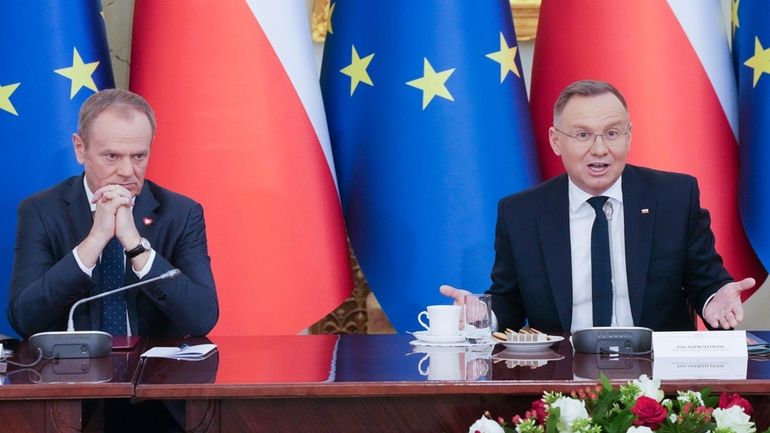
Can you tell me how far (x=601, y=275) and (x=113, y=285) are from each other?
137 centimetres

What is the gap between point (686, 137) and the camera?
376 cm

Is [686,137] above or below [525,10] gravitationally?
below

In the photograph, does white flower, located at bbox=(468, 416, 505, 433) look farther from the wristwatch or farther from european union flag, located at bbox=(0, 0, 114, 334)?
european union flag, located at bbox=(0, 0, 114, 334)

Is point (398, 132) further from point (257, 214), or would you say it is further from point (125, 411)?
point (125, 411)

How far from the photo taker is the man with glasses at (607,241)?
3.04 metres

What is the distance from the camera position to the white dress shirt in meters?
3.05

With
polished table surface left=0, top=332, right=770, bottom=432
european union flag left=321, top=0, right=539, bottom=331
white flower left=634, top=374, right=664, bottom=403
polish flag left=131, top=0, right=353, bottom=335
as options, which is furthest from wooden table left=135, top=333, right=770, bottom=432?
european union flag left=321, top=0, right=539, bottom=331

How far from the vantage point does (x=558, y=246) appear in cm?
310

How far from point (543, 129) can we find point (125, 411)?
2.09m

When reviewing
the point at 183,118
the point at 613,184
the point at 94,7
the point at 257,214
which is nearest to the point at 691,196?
the point at 613,184

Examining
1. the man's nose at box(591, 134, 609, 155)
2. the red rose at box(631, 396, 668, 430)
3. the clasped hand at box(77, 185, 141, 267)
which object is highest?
the man's nose at box(591, 134, 609, 155)

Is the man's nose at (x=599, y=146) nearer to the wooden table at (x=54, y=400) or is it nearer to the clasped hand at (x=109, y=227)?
the clasped hand at (x=109, y=227)

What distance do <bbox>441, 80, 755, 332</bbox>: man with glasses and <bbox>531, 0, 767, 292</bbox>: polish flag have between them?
62 centimetres

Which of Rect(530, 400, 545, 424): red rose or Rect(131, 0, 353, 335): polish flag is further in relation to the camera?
Rect(131, 0, 353, 335): polish flag
